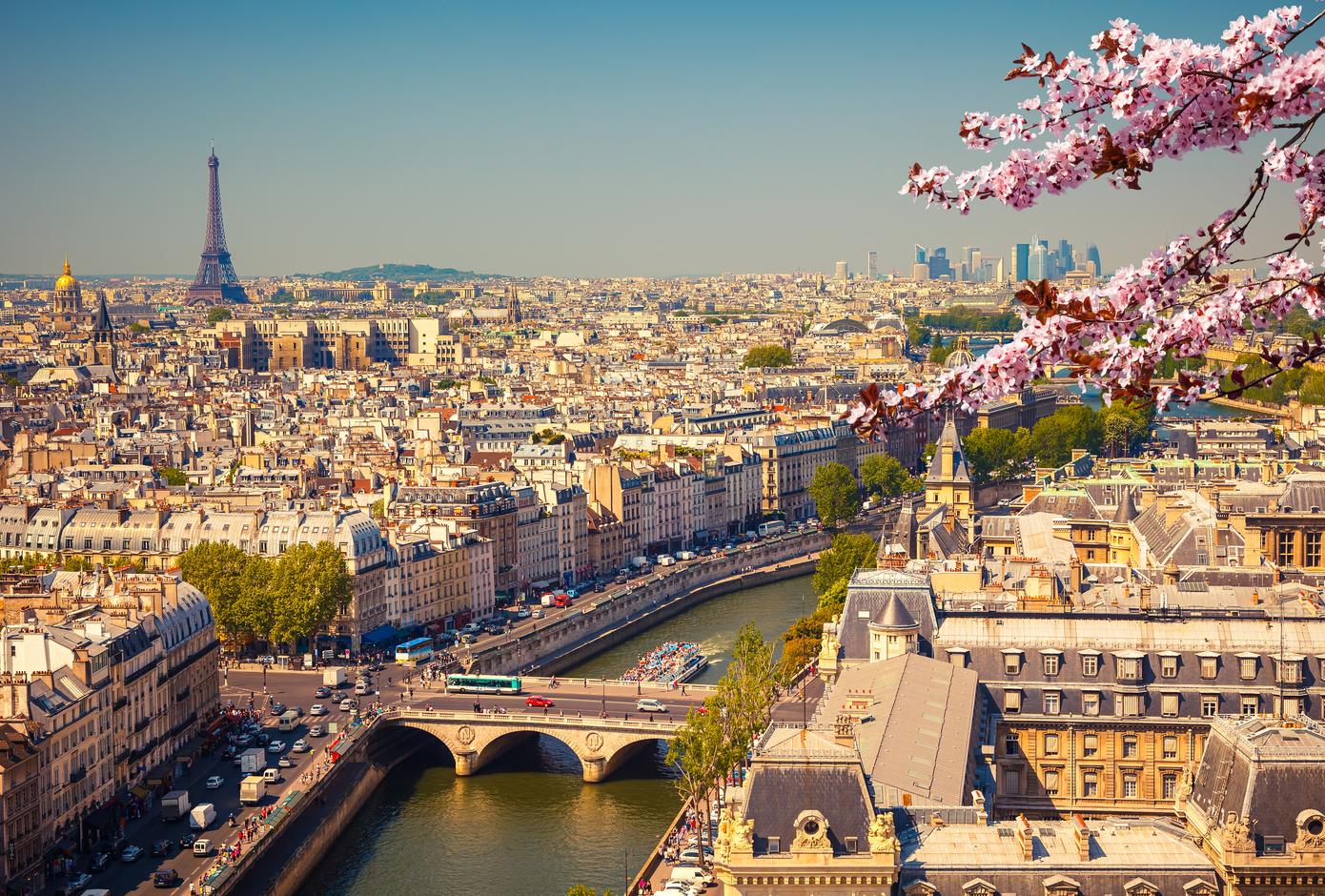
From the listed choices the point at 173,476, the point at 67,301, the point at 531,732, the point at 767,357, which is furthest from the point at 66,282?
the point at 531,732

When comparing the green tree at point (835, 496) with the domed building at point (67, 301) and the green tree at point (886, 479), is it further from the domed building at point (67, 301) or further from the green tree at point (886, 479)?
the domed building at point (67, 301)

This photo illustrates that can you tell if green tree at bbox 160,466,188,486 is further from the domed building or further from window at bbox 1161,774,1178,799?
the domed building

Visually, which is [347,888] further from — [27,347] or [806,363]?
[27,347]

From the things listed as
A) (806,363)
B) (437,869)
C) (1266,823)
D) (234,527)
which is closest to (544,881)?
(437,869)

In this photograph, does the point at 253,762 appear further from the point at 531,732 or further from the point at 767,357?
the point at 767,357

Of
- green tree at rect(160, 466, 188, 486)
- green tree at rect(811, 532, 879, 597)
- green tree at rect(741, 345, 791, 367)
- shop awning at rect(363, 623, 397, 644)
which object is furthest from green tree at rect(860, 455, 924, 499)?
green tree at rect(741, 345, 791, 367)
